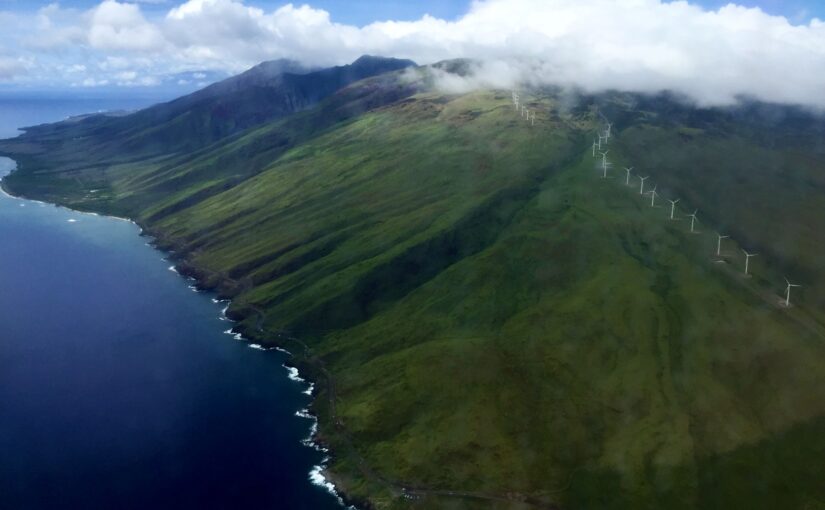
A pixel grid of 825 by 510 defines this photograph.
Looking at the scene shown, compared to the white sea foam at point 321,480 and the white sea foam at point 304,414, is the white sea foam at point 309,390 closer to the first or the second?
the white sea foam at point 304,414

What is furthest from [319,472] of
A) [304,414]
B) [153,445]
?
[153,445]

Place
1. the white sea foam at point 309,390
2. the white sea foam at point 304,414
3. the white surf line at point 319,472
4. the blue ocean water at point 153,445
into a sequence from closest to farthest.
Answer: the blue ocean water at point 153,445 → the white surf line at point 319,472 → the white sea foam at point 304,414 → the white sea foam at point 309,390

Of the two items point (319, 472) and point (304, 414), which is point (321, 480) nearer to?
point (319, 472)

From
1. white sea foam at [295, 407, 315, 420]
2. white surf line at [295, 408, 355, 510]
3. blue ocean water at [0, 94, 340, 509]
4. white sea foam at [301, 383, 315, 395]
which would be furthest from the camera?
white sea foam at [301, 383, 315, 395]

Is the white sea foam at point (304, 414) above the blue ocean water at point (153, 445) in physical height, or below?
below

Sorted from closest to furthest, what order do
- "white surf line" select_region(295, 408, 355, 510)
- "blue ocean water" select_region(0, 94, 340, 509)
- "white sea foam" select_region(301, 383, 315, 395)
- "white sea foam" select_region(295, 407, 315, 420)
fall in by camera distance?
1. "blue ocean water" select_region(0, 94, 340, 509)
2. "white surf line" select_region(295, 408, 355, 510)
3. "white sea foam" select_region(295, 407, 315, 420)
4. "white sea foam" select_region(301, 383, 315, 395)

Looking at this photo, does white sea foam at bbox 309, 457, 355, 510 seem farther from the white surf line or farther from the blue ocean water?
the blue ocean water

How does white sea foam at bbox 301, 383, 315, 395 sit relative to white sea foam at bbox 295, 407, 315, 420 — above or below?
above

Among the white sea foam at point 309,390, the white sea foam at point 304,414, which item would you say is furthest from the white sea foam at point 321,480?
the white sea foam at point 309,390

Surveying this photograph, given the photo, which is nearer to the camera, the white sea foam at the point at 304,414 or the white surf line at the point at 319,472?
the white surf line at the point at 319,472

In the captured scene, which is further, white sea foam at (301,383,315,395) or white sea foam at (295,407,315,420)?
white sea foam at (301,383,315,395)

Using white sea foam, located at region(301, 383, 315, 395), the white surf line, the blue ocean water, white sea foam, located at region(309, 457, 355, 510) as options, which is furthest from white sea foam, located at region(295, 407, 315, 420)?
white sea foam, located at region(309, 457, 355, 510)
